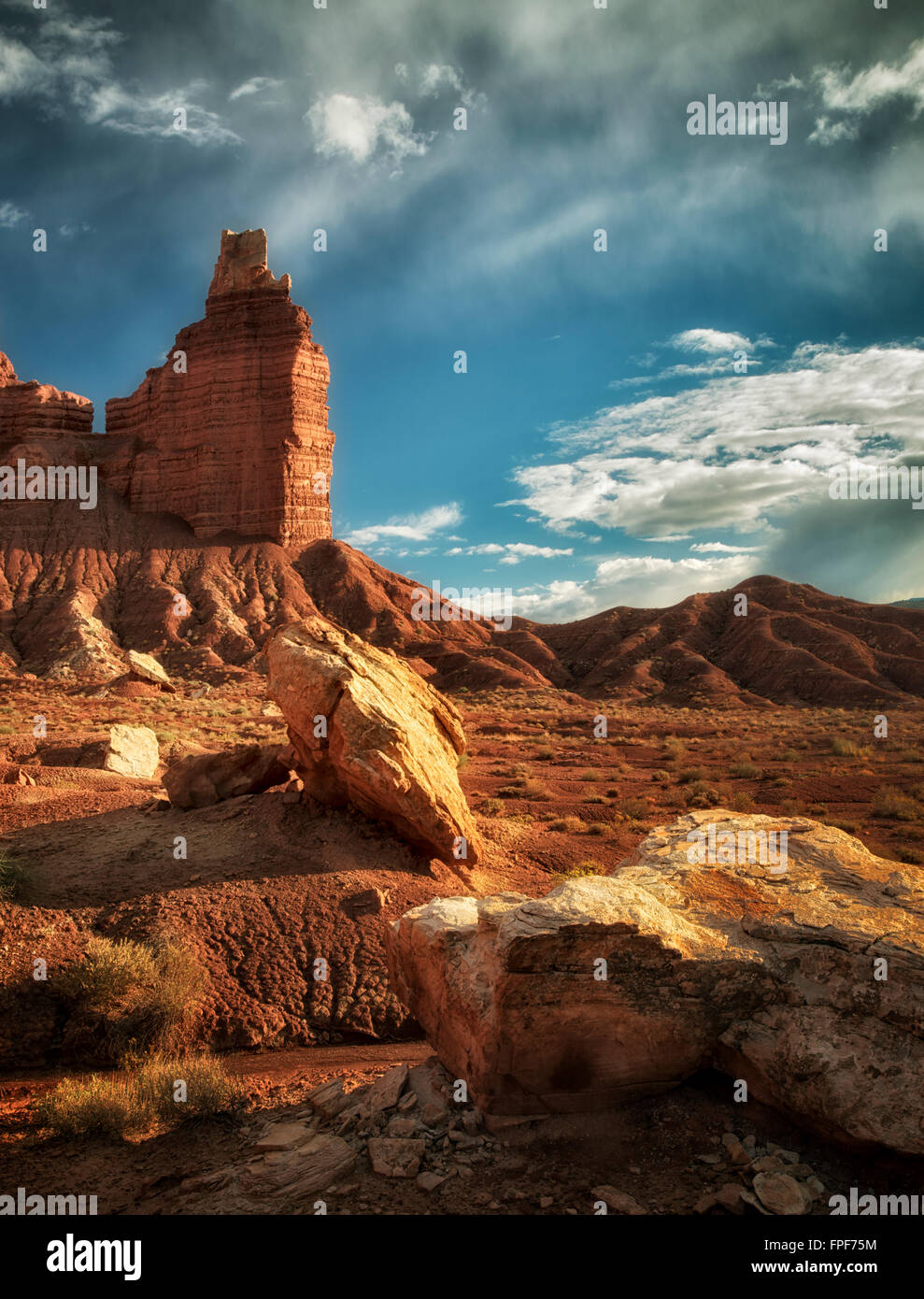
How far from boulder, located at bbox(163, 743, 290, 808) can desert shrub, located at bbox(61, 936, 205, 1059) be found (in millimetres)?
4252

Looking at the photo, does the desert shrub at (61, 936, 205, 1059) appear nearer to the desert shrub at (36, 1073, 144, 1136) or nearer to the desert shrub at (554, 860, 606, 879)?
the desert shrub at (36, 1073, 144, 1136)

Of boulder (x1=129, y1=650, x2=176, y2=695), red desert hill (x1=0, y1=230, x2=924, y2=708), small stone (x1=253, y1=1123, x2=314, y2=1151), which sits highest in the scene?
red desert hill (x1=0, y1=230, x2=924, y2=708)

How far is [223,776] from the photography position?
13156mm

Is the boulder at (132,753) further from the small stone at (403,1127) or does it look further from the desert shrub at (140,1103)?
the small stone at (403,1127)

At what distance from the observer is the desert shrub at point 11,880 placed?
9.75 m

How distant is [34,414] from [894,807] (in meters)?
69.6

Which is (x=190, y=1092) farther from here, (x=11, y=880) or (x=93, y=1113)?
(x=11, y=880)

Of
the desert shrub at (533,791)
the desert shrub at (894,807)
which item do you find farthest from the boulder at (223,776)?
the desert shrub at (894,807)

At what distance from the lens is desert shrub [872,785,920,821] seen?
16906mm

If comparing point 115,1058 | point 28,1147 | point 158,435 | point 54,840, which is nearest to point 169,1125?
point 28,1147

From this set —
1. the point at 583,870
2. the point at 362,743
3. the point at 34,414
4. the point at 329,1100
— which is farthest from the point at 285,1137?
the point at 34,414

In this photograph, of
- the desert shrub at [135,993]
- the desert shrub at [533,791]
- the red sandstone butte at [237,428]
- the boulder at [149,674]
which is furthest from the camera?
the red sandstone butte at [237,428]

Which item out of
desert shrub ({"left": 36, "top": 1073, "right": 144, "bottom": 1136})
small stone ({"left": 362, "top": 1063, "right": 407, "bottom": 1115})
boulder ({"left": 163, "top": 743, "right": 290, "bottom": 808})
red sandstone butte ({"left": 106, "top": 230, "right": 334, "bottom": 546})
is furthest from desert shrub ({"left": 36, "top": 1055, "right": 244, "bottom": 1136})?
red sandstone butte ({"left": 106, "top": 230, "right": 334, "bottom": 546})

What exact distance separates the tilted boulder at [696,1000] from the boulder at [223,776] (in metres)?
7.79
